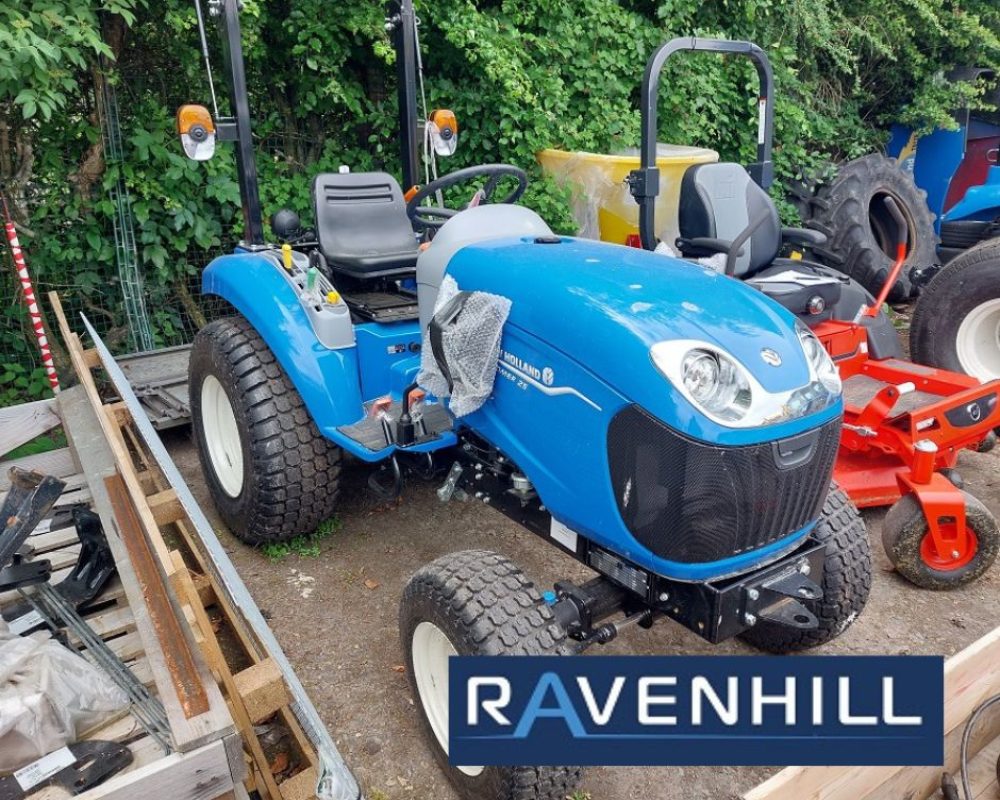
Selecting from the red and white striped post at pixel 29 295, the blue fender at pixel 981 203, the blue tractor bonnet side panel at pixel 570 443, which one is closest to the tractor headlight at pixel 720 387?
the blue tractor bonnet side panel at pixel 570 443

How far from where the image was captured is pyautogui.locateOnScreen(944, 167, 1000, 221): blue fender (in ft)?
19.0

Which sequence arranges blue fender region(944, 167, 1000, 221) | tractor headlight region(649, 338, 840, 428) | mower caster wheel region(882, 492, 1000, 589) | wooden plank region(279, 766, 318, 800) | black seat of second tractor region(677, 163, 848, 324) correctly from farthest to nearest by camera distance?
blue fender region(944, 167, 1000, 221) → black seat of second tractor region(677, 163, 848, 324) → mower caster wheel region(882, 492, 1000, 589) → wooden plank region(279, 766, 318, 800) → tractor headlight region(649, 338, 840, 428)

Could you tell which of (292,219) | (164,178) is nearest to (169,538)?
(292,219)

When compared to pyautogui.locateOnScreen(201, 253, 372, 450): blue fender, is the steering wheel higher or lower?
higher

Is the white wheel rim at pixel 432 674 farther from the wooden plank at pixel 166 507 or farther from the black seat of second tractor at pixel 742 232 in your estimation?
the black seat of second tractor at pixel 742 232

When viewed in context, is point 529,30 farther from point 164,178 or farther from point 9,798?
point 9,798

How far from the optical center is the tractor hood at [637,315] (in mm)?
1643

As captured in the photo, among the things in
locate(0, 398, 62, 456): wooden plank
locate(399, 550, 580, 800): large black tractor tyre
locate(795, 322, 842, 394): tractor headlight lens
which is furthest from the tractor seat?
locate(795, 322, 842, 394): tractor headlight lens

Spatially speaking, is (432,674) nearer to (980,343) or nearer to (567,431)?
(567,431)

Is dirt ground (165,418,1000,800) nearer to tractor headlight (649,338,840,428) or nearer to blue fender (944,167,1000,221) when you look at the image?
tractor headlight (649,338,840,428)

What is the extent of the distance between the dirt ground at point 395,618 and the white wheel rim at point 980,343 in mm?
537

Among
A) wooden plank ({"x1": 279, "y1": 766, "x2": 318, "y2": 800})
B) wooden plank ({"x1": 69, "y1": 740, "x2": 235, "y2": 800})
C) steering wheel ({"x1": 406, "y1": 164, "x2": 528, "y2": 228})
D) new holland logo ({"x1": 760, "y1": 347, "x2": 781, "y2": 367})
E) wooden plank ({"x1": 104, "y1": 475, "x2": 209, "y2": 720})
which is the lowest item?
wooden plank ({"x1": 279, "y1": 766, "x2": 318, "y2": 800})

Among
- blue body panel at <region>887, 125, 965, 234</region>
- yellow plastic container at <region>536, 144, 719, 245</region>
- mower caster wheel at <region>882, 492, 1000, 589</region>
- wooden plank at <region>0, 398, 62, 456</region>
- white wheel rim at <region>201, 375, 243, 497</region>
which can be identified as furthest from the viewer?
blue body panel at <region>887, 125, 965, 234</region>

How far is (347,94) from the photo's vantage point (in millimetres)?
4953
